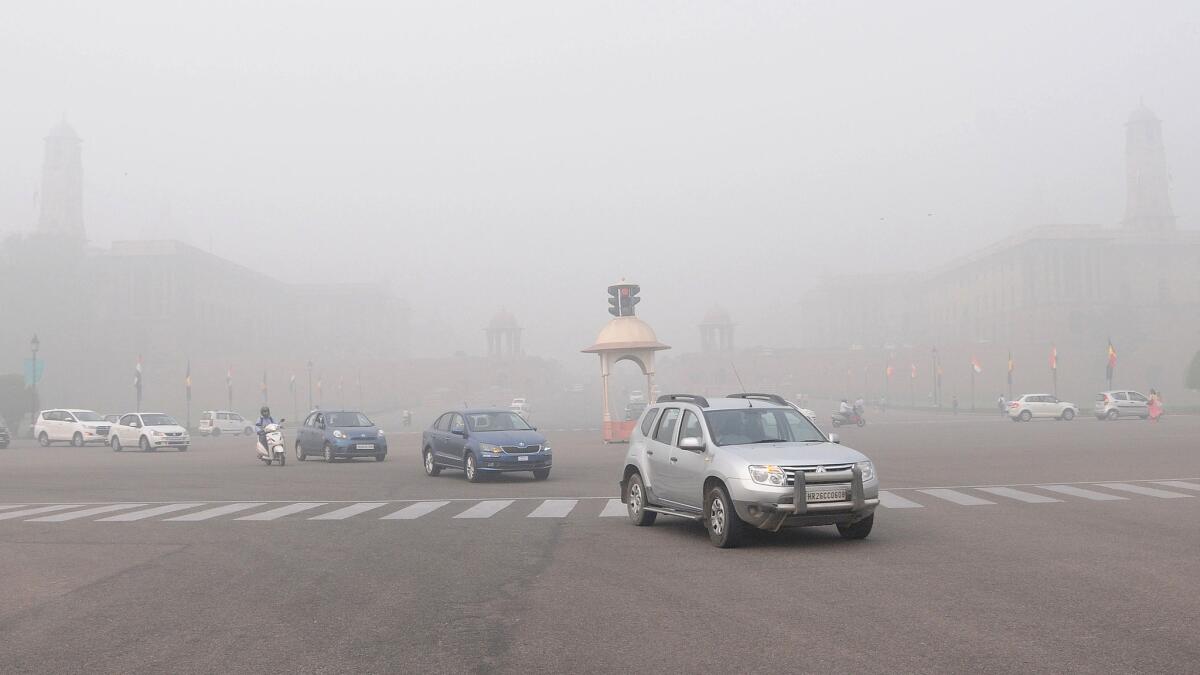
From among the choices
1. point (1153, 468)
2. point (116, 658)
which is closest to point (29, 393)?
point (1153, 468)

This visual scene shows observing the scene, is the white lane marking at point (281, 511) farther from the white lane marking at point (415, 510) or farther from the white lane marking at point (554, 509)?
the white lane marking at point (554, 509)

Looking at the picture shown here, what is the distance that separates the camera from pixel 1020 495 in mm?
17812

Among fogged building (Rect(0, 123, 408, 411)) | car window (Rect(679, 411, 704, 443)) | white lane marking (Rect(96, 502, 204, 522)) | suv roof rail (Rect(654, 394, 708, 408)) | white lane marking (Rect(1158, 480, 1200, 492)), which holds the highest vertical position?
fogged building (Rect(0, 123, 408, 411))

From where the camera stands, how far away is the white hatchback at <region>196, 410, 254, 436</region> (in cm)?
6688

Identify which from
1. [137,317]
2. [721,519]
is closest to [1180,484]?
[721,519]

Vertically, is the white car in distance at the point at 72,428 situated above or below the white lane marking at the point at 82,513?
above

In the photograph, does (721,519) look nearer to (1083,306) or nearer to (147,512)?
(147,512)

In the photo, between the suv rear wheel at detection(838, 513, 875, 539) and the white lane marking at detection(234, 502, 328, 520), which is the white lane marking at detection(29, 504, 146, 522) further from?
the suv rear wheel at detection(838, 513, 875, 539)

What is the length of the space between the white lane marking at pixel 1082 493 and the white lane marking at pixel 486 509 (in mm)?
8935

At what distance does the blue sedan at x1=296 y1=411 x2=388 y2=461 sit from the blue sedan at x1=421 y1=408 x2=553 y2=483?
6180mm

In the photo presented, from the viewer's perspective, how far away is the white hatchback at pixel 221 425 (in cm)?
6688

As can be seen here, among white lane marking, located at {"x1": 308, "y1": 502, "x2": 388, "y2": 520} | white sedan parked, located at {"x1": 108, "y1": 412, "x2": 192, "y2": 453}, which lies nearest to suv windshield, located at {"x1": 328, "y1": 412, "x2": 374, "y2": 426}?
white sedan parked, located at {"x1": 108, "y1": 412, "x2": 192, "y2": 453}

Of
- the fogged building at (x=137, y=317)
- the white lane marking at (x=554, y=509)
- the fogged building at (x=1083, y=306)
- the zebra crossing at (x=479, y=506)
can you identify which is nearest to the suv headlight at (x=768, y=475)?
the zebra crossing at (x=479, y=506)

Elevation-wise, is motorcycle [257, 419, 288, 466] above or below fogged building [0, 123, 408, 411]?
below
